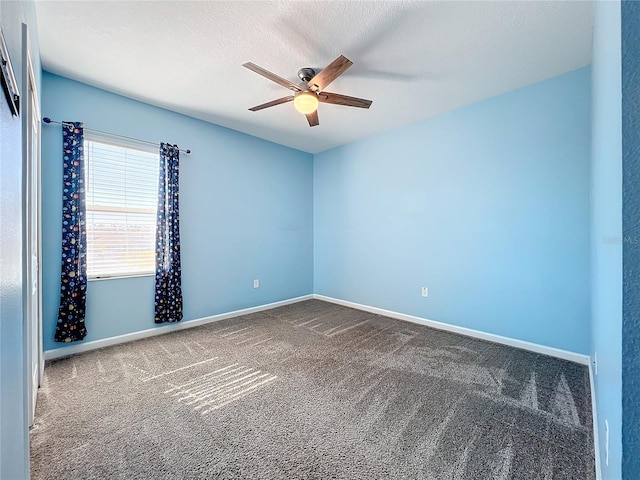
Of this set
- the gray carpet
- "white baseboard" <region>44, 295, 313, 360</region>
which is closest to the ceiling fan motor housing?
the gray carpet

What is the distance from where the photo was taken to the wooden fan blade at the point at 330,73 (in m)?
1.91

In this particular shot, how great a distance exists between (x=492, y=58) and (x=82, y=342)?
177 inches

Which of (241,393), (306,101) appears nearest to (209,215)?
(306,101)

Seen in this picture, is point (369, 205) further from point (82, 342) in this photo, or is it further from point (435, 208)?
point (82, 342)

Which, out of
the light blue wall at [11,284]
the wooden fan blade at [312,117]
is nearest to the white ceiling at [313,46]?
the wooden fan blade at [312,117]

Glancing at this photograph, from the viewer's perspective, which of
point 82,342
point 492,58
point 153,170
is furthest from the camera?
point 153,170

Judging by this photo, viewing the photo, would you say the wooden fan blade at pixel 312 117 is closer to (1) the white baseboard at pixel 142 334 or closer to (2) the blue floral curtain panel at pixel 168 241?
(2) the blue floral curtain panel at pixel 168 241

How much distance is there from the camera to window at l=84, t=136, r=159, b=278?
2748mm

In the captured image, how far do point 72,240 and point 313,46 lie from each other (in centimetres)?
272

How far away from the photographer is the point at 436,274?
3.38 m

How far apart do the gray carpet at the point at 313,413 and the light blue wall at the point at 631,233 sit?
3.26 feet

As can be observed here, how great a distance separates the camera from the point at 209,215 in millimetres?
3598

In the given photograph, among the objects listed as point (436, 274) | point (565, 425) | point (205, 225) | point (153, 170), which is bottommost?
point (565, 425)

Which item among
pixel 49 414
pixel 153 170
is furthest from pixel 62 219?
pixel 49 414
